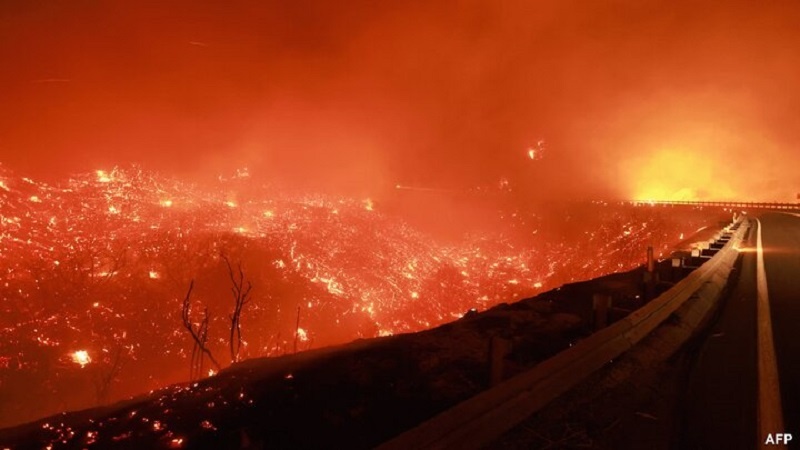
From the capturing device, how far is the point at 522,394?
4152 mm

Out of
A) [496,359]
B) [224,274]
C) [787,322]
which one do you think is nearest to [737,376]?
[496,359]

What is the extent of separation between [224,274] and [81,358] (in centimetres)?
3987

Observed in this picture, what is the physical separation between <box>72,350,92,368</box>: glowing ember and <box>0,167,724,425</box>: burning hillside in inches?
12.0

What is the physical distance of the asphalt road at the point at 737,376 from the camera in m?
4.07

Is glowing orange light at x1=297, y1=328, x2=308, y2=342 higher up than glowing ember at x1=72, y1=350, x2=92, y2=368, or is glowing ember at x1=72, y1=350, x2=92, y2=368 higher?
glowing ember at x1=72, y1=350, x2=92, y2=368

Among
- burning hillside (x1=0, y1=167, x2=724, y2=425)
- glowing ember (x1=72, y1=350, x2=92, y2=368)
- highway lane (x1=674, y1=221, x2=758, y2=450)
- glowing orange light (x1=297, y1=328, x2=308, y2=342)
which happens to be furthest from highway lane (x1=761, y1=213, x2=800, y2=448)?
glowing orange light (x1=297, y1=328, x2=308, y2=342)

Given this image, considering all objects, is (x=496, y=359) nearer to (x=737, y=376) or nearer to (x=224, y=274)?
(x=737, y=376)

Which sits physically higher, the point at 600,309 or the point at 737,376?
the point at 600,309

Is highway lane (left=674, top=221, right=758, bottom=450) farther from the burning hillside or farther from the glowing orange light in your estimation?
the glowing orange light

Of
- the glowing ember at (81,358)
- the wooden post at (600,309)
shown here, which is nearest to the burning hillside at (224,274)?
the glowing ember at (81,358)

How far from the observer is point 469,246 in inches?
5773

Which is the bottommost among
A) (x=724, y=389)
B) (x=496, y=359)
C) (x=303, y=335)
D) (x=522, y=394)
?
(x=303, y=335)

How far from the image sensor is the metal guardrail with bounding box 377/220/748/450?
10.5 ft

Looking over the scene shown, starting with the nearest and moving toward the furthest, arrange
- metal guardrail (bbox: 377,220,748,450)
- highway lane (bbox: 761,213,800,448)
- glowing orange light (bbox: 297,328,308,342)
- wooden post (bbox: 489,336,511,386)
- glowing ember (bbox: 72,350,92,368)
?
metal guardrail (bbox: 377,220,748,450) < wooden post (bbox: 489,336,511,386) < highway lane (bbox: 761,213,800,448) < glowing ember (bbox: 72,350,92,368) < glowing orange light (bbox: 297,328,308,342)
